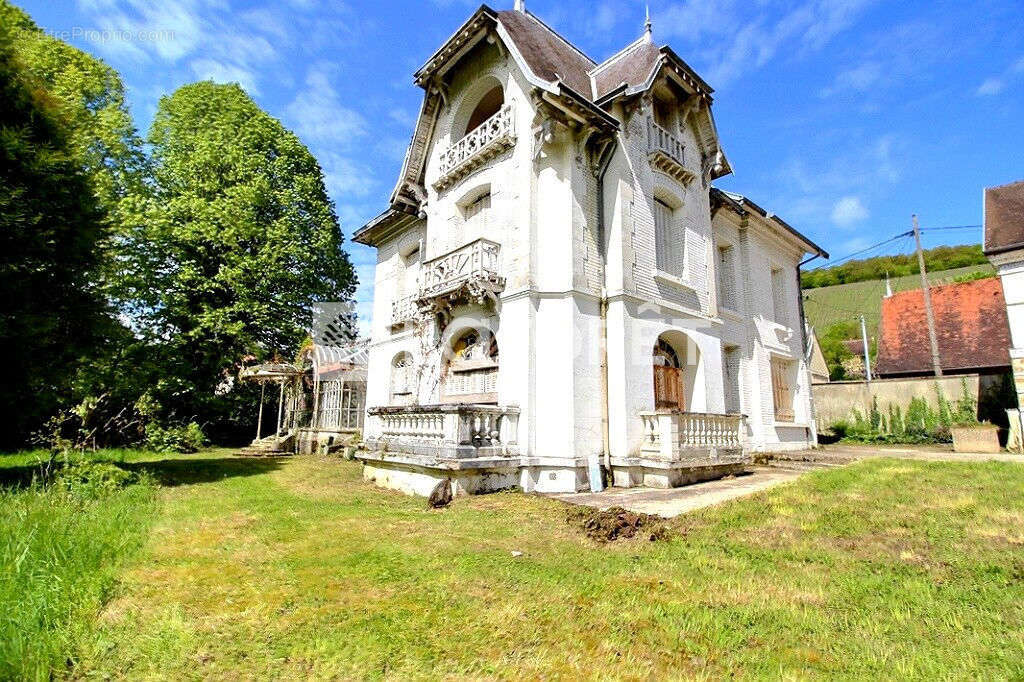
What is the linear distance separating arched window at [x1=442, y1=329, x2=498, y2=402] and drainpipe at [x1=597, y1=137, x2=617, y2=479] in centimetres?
249

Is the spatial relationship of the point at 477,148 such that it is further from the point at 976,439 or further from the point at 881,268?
the point at 881,268

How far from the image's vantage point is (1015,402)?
16.1 m

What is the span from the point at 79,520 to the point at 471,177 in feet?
32.7

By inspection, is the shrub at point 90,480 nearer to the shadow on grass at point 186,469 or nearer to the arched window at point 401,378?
the shadow on grass at point 186,469

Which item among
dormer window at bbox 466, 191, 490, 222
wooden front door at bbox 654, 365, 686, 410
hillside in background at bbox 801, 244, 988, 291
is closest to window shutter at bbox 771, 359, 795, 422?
wooden front door at bbox 654, 365, 686, 410

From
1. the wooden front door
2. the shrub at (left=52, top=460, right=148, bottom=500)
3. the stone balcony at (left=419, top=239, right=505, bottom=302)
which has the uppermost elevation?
the stone balcony at (left=419, top=239, right=505, bottom=302)

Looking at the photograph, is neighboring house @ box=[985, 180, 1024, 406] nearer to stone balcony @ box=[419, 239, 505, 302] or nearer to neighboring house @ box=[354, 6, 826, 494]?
neighboring house @ box=[354, 6, 826, 494]

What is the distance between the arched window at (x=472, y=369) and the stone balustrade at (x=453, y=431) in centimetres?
166

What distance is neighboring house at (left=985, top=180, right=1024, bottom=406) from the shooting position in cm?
1255

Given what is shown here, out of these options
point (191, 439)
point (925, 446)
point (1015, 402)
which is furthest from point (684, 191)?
point (191, 439)

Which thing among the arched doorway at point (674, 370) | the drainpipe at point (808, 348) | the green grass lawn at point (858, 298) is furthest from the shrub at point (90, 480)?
the green grass lawn at point (858, 298)

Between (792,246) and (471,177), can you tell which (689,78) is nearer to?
(471,177)

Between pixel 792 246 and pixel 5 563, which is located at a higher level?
pixel 792 246

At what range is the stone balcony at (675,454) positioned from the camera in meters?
9.70
